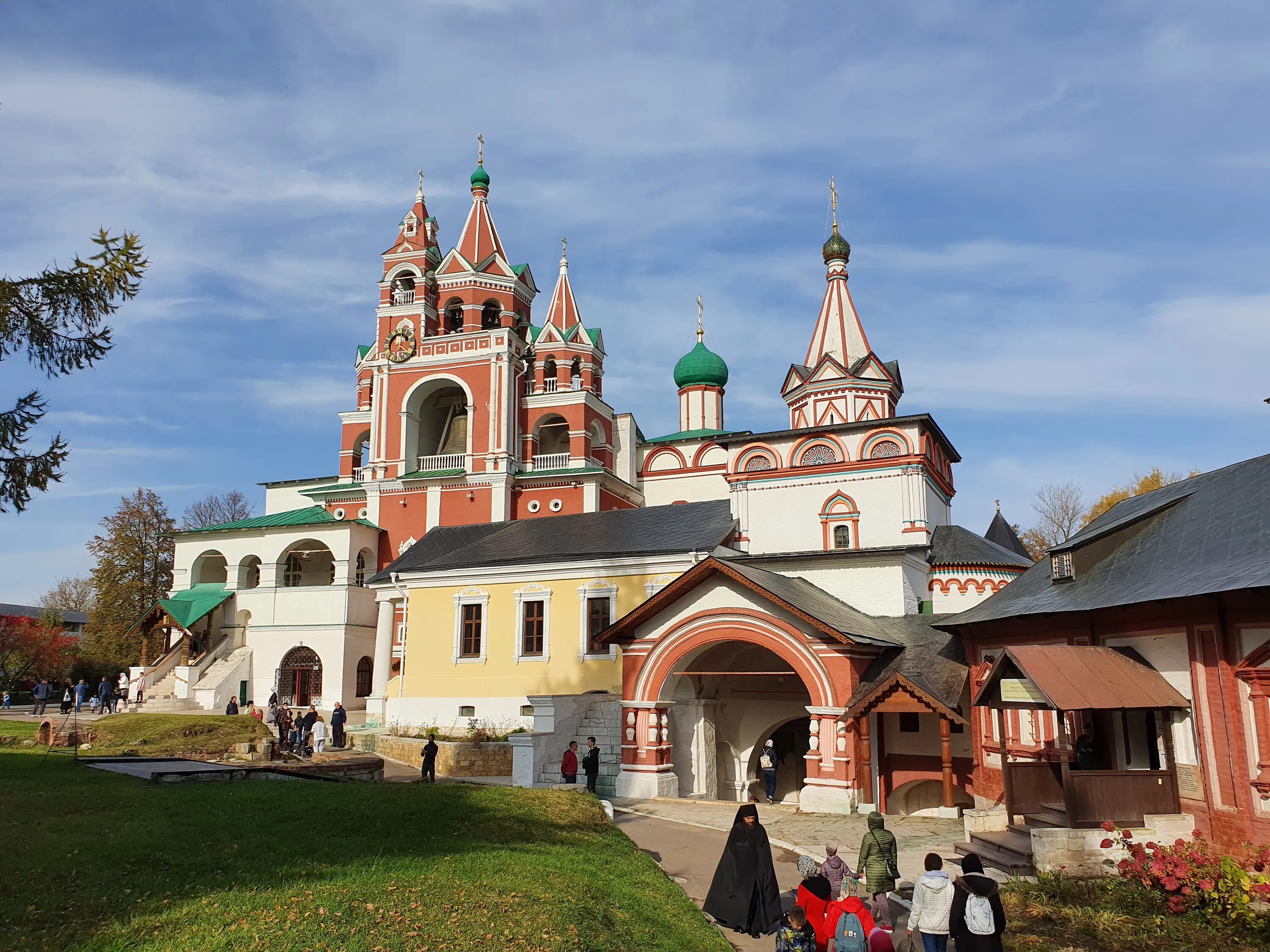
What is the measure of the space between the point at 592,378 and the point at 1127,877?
36914 mm

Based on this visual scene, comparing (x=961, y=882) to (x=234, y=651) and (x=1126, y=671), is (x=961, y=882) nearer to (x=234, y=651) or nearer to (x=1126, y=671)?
(x=1126, y=671)

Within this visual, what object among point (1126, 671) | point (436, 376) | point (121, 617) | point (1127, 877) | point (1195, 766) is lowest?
point (1127, 877)

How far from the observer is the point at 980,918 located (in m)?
8.34

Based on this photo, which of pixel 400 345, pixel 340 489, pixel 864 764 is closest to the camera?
pixel 864 764

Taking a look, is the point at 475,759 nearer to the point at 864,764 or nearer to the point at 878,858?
the point at 864,764

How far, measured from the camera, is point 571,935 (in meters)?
8.14

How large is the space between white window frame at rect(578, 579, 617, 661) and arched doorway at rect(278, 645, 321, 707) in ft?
48.2

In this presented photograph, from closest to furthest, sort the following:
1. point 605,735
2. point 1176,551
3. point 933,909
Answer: point 933,909, point 1176,551, point 605,735

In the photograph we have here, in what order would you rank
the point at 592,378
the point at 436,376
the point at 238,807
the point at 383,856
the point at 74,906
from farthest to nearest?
the point at 592,378
the point at 436,376
the point at 238,807
the point at 383,856
the point at 74,906

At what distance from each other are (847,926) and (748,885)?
6.66ft

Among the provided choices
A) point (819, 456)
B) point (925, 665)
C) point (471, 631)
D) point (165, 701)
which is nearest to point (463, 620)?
point (471, 631)

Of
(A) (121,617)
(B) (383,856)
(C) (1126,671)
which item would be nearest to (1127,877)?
(C) (1126,671)

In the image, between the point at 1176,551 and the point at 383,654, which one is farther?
the point at 383,654

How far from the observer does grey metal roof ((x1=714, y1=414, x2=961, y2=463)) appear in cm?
2758
